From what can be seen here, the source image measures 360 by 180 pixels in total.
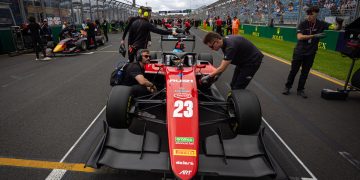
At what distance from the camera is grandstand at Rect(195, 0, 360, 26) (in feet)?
34.9

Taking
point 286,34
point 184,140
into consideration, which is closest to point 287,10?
point 286,34

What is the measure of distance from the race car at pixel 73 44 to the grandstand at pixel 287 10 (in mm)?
11429

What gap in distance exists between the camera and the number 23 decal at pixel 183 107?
2.58 meters

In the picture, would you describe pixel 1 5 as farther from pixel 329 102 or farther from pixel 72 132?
pixel 329 102

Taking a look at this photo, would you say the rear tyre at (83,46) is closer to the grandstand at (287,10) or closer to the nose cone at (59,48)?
the nose cone at (59,48)

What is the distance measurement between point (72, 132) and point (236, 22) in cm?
1456

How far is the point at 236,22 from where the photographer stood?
1612 centimetres

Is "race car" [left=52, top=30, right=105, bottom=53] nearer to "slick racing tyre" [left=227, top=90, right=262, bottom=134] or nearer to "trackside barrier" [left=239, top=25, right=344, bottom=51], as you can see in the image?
"slick racing tyre" [left=227, top=90, right=262, bottom=134]

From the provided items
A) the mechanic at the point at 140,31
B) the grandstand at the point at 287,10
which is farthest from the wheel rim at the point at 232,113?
the grandstand at the point at 287,10

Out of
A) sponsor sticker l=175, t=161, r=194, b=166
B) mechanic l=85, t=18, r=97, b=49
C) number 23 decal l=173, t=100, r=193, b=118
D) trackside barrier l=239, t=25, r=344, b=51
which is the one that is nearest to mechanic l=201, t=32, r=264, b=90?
number 23 decal l=173, t=100, r=193, b=118

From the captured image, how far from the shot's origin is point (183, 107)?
8.76ft

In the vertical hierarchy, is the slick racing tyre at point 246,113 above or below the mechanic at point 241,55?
below

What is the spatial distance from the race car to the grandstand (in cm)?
1143

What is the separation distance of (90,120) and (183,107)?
1.91 metres
